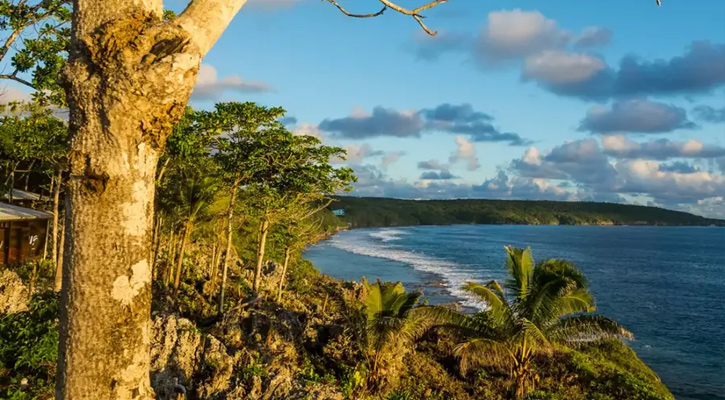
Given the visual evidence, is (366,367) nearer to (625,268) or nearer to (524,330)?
(524,330)

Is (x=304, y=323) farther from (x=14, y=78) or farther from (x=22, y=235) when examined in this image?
(x=22, y=235)

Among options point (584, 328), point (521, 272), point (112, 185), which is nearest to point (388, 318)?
point (521, 272)

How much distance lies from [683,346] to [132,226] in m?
37.7

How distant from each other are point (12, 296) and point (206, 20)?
9975 millimetres

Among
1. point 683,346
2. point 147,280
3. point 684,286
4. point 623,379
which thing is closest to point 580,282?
point 623,379

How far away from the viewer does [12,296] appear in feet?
33.1

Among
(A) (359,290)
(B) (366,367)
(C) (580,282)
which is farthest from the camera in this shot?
(A) (359,290)

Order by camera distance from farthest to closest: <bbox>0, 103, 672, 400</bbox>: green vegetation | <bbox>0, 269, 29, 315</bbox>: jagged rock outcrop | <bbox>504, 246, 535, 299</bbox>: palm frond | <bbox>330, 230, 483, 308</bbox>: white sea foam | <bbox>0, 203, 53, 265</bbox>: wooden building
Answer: <bbox>330, 230, 483, 308</bbox>: white sea foam < <bbox>0, 203, 53, 265</bbox>: wooden building < <bbox>504, 246, 535, 299</bbox>: palm frond < <bbox>0, 269, 29, 315</bbox>: jagged rock outcrop < <bbox>0, 103, 672, 400</bbox>: green vegetation

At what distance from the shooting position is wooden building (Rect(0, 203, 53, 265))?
19.0 metres

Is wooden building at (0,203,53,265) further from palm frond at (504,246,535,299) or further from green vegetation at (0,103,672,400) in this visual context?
palm frond at (504,246,535,299)

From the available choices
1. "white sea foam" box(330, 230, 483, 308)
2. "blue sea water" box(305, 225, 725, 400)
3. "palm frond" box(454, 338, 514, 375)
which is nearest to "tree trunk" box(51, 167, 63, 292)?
"palm frond" box(454, 338, 514, 375)

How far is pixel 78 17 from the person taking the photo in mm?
2758

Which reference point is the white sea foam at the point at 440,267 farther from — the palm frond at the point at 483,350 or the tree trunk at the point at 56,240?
the tree trunk at the point at 56,240

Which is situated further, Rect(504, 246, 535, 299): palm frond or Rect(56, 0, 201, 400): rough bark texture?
Rect(504, 246, 535, 299): palm frond
